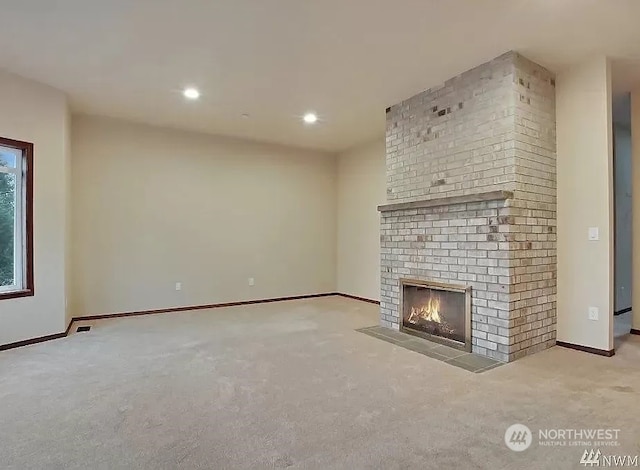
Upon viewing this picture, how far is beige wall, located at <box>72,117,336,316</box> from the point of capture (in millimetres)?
5195

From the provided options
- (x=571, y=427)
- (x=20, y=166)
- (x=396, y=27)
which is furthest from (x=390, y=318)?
(x=20, y=166)

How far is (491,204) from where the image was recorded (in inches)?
136

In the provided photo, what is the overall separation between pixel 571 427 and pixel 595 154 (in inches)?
96.0

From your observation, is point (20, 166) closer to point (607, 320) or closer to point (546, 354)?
point (546, 354)

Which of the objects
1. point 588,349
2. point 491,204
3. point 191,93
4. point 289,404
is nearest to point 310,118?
point 191,93

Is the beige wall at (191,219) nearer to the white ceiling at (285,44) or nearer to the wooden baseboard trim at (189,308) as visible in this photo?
the wooden baseboard trim at (189,308)

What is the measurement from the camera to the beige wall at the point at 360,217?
6.28m

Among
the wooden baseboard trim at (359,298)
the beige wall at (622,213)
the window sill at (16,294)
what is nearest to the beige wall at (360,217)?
the wooden baseboard trim at (359,298)

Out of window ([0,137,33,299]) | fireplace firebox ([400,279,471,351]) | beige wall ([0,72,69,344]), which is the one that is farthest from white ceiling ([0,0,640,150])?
fireplace firebox ([400,279,471,351])

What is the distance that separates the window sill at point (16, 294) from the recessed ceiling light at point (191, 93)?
2561 millimetres

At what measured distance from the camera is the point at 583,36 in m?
3.08

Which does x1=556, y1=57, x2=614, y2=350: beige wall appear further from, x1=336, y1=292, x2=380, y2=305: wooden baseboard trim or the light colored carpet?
x1=336, y1=292, x2=380, y2=305: wooden baseboard trim

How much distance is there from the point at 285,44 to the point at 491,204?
2.20 metres

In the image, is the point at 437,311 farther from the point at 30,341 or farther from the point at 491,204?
the point at 30,341
